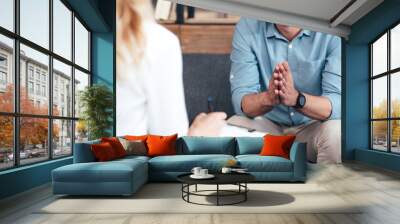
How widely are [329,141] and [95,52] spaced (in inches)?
226

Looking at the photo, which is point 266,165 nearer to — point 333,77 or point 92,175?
point 92,175

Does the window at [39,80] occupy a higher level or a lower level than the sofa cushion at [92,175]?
higher

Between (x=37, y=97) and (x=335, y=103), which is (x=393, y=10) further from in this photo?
(x=37, y=97)

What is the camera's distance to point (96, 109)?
7.79 meters

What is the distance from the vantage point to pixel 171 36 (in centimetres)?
866

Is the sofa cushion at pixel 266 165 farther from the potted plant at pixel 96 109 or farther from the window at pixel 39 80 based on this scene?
the potted plant at pixel 96 109

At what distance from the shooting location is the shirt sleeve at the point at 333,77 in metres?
8.63

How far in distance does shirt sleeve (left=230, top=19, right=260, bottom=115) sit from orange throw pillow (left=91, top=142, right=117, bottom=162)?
3.65 m

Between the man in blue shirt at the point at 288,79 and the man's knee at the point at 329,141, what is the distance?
23 mm

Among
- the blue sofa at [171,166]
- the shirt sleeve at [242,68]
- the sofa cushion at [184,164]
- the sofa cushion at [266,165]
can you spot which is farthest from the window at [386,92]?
the sofa cushion at [184,164]

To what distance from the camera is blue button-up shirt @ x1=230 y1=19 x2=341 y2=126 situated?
8.58m

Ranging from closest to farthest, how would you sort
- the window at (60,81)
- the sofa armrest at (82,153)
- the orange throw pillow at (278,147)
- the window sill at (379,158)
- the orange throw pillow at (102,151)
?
1. the sofa armrest at (82,153)
2. the orange throw pillow at (102,151)
3. the orange throw pillow at (278,147)
4. the window at (60,81)
5. the window sill at (379,158)

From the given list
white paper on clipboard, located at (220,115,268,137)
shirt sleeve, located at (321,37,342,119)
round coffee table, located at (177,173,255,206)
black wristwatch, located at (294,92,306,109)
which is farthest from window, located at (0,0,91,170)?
shirt sleeve, located at (321,37,342,119)

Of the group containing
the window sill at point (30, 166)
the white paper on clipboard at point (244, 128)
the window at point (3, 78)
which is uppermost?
the window at point (3, 78)
